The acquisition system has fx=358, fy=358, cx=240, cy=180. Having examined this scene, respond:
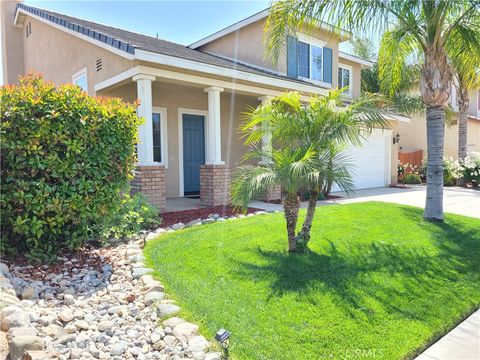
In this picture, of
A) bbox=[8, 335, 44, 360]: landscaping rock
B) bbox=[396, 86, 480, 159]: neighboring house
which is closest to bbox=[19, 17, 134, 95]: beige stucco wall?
bbox=[8, 335, 44, 360]: landscaping rock

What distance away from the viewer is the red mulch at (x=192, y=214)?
7.61 meters

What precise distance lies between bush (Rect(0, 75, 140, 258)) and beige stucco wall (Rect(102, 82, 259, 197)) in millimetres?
5110

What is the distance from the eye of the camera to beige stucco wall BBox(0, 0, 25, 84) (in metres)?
14.8

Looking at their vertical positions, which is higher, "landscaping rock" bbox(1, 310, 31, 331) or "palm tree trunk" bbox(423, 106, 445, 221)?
"palm tree trunk" bbox(423, 106, 445, 221)

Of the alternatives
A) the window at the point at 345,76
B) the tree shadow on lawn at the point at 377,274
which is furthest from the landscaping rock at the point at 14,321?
the window at the point at 345,76

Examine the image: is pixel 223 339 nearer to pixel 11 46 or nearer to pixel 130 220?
pixel 130 220

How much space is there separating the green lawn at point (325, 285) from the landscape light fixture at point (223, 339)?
9cm

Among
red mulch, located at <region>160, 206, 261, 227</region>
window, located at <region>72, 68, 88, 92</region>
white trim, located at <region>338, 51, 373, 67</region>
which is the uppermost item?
white trim, located at <region>338, 51, 373, 67</region>

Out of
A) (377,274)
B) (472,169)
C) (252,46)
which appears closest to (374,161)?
(472,169)

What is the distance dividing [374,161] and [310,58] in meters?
5.19

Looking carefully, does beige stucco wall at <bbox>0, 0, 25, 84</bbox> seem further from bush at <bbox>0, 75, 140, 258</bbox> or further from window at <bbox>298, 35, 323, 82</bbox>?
bush at <bbox>0, 75, 140, 258</bbox>

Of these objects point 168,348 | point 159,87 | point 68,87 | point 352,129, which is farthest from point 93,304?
point 159,87

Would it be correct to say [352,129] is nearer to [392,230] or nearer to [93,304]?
[392,230]

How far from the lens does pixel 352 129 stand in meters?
5.11
